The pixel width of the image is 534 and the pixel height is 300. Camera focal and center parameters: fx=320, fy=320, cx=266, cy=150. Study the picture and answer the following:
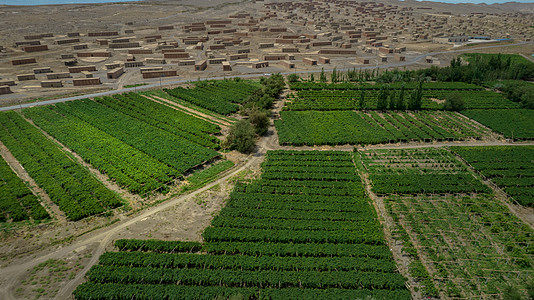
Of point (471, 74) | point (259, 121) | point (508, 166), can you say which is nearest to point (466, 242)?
point (508, 166)

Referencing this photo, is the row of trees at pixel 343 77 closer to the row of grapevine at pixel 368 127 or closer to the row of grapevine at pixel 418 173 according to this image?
the row of grapevine at pixel 368 127

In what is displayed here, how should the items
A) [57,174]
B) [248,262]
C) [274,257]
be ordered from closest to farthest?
[248,262]
[274,257]
[57,174]

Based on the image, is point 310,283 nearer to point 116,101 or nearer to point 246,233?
point 246,233

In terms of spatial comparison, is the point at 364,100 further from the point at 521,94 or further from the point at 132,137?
the point at 132,137

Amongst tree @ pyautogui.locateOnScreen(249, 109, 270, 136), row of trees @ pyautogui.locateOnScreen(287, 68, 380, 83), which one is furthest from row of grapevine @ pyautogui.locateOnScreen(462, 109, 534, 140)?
tree @ pyautogui.locateOnScreen(249, 109, 270, 136)

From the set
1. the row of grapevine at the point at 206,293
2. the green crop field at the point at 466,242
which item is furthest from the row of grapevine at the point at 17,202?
the green crop field at the point at 466,242

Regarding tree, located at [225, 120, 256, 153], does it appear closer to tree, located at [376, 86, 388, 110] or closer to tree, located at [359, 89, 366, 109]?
tree, located at [359, 89, 366, 109]
